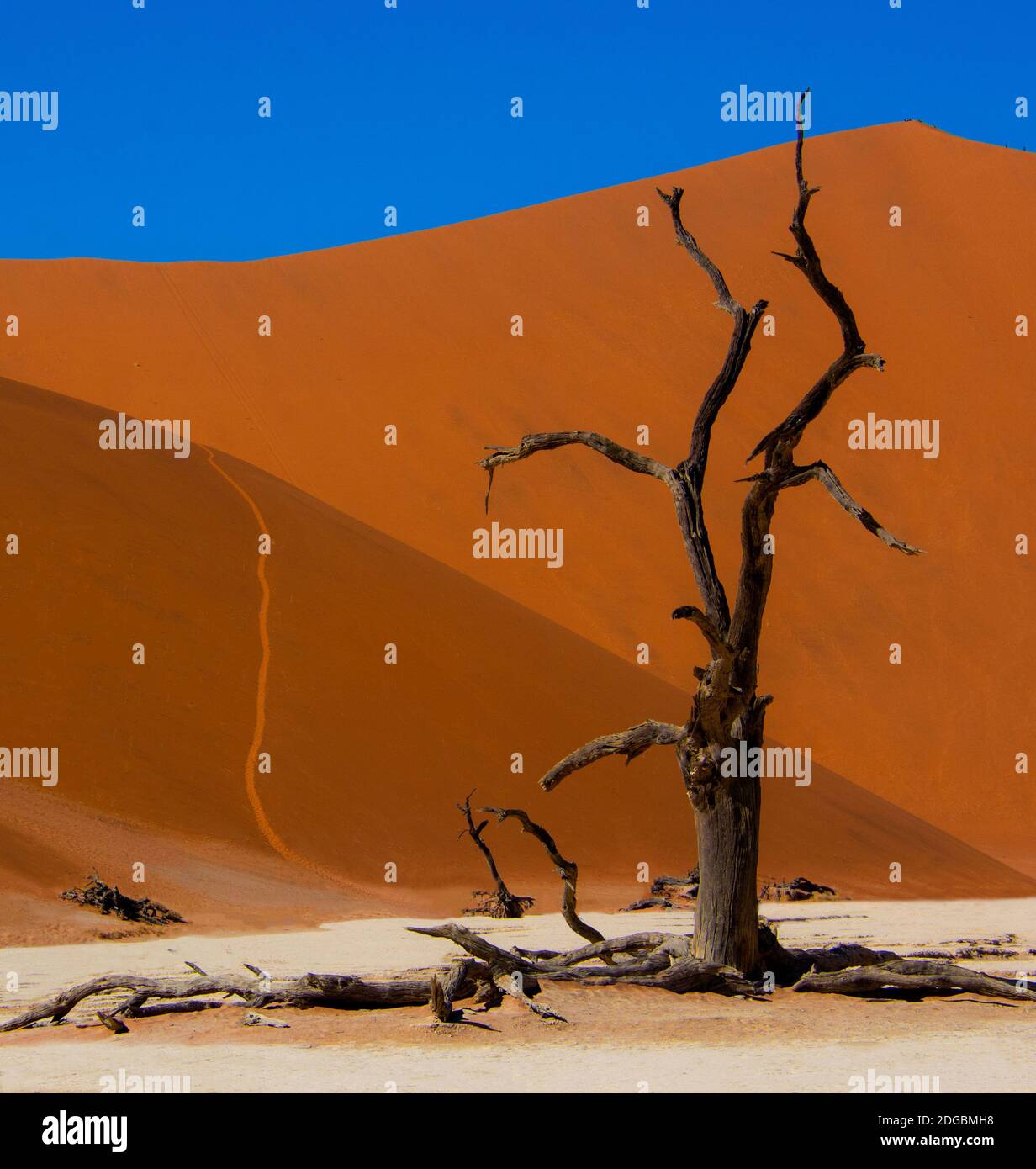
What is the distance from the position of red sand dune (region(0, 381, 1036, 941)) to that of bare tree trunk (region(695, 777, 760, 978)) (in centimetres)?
813

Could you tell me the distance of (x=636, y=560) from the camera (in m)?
37.8

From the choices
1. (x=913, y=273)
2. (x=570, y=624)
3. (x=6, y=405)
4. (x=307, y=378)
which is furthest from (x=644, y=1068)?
(x=913, y=273)

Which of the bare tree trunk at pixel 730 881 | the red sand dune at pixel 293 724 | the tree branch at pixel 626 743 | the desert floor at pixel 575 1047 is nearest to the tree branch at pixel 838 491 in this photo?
the tree branch at pixel 626 743

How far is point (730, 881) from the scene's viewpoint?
9.95 meters

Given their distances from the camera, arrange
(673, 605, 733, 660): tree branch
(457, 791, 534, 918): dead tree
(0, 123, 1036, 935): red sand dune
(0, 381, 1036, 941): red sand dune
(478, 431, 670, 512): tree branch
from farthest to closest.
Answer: (0, 123, 1036, 935): red sand dune < (0, 381, 1036, 941): red sand dune < (457, 791, 534, 918): dead tree < (478, 431, 670, 512): tree branch < (673, 605, 733, 660): tree branch

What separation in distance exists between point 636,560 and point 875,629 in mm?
6084

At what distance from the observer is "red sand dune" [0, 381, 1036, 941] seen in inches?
766

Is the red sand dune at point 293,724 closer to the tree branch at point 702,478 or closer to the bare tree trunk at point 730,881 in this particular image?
the bare tree trunk at point 730,881

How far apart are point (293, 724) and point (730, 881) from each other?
13802mm

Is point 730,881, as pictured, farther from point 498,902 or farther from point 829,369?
point 498,902

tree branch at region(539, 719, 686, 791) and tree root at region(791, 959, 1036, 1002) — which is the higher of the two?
tree branch at region(539, 719, 686, 791)

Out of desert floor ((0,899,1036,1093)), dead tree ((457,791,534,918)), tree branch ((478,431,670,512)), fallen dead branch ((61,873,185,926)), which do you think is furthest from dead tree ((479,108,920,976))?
dead tree ((457,791,534,918))

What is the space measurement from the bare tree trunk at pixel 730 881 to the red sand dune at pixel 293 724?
26.7 ft

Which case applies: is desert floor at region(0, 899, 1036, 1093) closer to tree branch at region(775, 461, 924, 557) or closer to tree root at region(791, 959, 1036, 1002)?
tree root at region(791, 959, 1036, 1002)
